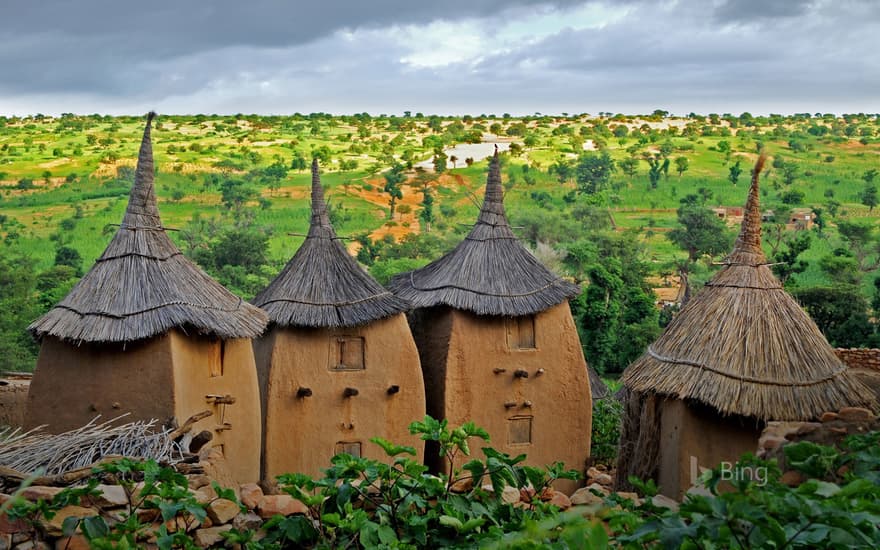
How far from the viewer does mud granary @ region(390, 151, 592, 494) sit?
1498cm

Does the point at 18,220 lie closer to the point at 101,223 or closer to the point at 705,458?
the point at 101,223

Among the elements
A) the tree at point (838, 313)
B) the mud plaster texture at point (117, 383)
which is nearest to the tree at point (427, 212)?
the tree at point (838, 313)

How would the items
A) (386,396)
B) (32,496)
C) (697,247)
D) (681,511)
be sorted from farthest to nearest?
(697,247)
(386,396)
(32,496)
(681,511)

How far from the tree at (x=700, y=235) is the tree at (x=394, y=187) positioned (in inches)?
549

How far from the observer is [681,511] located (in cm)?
389

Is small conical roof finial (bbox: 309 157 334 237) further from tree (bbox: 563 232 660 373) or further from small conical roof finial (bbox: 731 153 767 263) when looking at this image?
tree (bbox: 563 232 660 373)

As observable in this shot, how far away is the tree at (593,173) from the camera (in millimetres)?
58562

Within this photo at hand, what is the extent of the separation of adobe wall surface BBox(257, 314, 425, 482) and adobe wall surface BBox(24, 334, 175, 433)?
10.2ft

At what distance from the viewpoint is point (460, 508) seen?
557cm

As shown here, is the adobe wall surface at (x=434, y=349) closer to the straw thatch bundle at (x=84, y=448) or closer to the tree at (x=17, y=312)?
the straw thatch bundle at (x=84, y=448)

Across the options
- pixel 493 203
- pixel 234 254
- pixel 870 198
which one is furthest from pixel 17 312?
pixel 870 198

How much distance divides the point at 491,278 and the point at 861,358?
4845 millimetres

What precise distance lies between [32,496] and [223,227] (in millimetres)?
41882

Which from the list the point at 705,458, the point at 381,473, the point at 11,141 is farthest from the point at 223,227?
the point at 381,473
